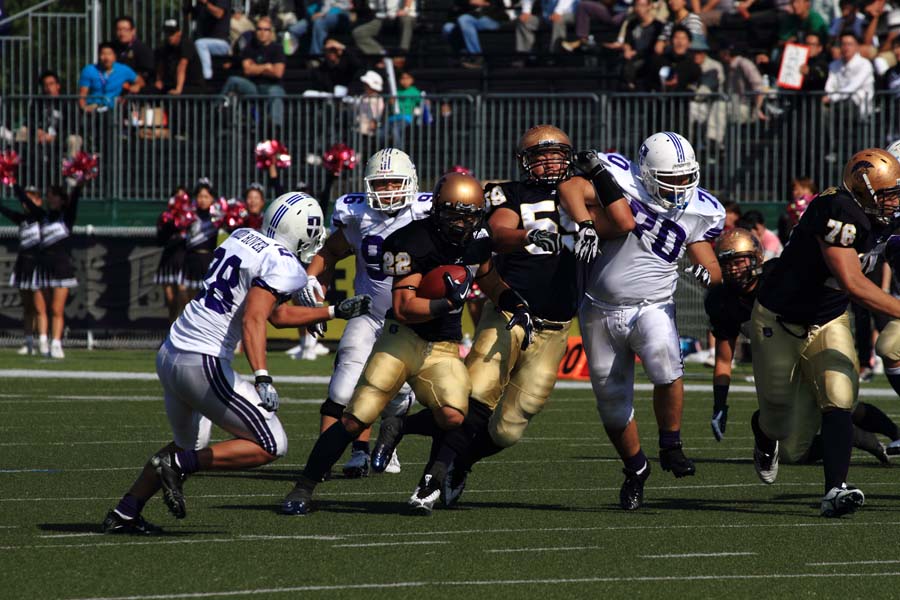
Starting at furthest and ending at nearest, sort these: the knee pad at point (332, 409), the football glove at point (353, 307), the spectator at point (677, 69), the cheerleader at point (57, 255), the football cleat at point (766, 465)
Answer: the spectator at point (677, 69) → the cheerleader at point (57, 255) → the knee pad at point (332, 409) → the football cleat at point (766, 465) → the football glove at point (353, 307)

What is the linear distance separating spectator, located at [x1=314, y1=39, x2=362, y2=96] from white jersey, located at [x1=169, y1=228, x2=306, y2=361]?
13754 millimetres

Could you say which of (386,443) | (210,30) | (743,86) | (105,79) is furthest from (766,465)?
(210,30)

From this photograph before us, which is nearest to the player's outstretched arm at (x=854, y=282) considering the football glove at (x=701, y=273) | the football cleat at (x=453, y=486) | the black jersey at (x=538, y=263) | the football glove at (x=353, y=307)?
the football glove at (x=701, y=273)

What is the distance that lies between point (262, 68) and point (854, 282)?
47.7 feet

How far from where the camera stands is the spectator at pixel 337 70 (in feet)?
67.3

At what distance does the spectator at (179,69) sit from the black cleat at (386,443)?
13.1 metres

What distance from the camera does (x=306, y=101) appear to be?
20.0 meters

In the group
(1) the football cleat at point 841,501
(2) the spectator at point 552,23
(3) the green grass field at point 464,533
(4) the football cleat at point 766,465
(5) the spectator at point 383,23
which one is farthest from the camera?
(5) the spectator at point 383,23

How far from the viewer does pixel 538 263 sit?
26.3 feet

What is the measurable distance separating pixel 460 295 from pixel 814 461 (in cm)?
337

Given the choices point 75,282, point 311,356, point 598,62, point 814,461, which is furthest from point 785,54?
point 814,461

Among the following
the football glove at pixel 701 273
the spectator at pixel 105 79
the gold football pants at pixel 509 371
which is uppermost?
the spectator at pixel 105 79

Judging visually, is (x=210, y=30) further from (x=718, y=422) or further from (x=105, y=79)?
(x=718, y=422)

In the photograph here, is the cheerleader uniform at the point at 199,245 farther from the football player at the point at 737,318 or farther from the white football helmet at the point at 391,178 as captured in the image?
the football player at the point at 737,318
